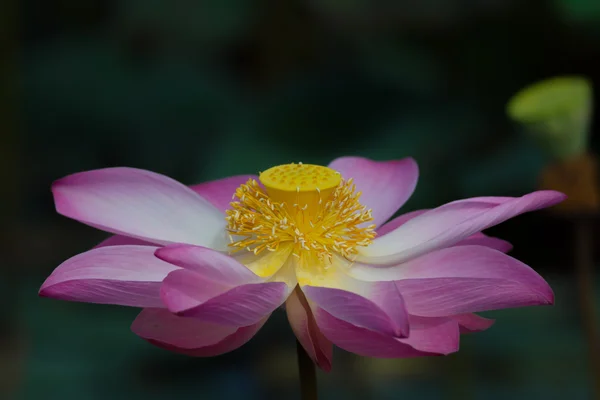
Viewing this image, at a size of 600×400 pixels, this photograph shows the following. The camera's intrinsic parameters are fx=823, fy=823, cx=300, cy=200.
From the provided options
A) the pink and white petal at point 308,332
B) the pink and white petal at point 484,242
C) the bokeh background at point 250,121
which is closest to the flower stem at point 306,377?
the pink and white petal at point 308,332

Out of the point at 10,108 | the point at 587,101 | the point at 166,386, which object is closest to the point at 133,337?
the point at 166,386

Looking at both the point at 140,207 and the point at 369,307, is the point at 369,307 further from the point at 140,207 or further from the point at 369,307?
the point at 140,207

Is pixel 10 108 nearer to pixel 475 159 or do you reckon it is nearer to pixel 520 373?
pixel 475 159

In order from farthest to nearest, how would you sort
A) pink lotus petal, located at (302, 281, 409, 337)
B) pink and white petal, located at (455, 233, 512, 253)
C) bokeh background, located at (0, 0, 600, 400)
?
bokeh background, located at (0, 0, 600, 400), pink and white petal, located at (455, 233, 512, 253), pink lotus petal, located at (302, 281, 409, 337)

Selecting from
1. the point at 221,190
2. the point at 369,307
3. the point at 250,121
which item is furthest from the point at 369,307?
the point at 250,121

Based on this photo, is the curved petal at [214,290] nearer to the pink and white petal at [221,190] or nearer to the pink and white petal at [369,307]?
the pink and white petal at [369,307]

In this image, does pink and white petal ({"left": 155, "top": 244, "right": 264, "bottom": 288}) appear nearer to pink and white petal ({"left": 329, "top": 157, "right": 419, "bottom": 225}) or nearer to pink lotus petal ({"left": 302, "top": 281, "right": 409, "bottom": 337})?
pink lotus petal ({"left": 302, "top": 281, "right": 409, "bottom": 337})

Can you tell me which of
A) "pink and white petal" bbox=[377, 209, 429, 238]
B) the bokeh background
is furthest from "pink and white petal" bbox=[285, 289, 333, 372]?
the bokeh background
